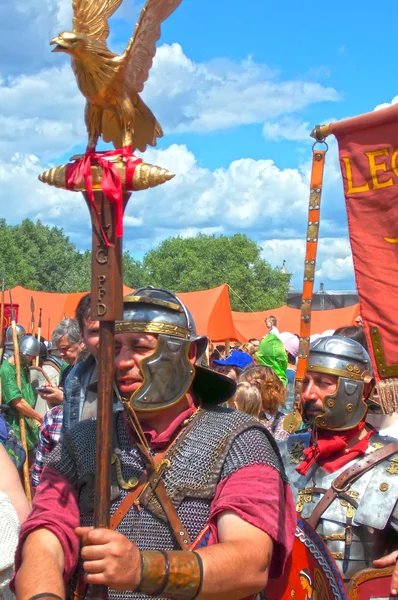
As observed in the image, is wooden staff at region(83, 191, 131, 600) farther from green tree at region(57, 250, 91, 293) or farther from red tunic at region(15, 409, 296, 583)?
green tree at region(57, 250, 91, 293)

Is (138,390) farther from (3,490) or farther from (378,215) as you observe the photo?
(378,215)

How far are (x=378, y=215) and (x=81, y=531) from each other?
1951 mm

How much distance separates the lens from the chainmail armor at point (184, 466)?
2846 mm

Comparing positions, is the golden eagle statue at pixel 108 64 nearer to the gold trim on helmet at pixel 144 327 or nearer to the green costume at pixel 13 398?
the gold trim on helmet at pixel 144 327

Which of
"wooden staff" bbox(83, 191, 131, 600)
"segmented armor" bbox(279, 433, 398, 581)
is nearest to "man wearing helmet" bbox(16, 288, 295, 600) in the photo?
"wooden staff" bbox(83, 191, 131, 600)

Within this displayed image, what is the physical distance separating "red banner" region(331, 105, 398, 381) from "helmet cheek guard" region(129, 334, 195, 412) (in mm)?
971

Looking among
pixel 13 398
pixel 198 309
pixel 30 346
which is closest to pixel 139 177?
pixel 13 398

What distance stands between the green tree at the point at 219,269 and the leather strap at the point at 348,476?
2557 inches

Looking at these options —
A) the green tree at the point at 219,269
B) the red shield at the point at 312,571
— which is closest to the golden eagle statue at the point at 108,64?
the red shield at the point at 312,571

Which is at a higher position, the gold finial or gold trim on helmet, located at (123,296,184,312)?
the gold finial

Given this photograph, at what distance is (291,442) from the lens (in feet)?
16.3

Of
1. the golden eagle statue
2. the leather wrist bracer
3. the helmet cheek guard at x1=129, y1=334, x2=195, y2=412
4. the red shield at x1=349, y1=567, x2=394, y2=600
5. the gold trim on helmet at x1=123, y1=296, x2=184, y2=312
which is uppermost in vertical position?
the golden eagle statue

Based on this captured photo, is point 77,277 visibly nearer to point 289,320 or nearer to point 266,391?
point 289,320

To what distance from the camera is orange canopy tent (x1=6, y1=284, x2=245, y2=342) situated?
19391 millimetres
